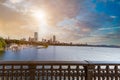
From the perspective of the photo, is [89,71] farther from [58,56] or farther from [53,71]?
[58,56]

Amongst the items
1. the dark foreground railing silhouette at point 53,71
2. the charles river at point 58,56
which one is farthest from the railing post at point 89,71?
the charles river at point 58,56

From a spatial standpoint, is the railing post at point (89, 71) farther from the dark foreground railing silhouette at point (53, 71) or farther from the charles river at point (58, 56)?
the charles river at point (58, 56)

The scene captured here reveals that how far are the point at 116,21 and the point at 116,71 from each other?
542cm

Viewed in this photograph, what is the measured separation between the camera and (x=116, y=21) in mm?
8430

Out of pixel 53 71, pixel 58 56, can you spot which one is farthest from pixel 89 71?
pixel 58 56

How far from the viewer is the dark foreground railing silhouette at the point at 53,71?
10.3 feet

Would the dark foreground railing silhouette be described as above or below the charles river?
above

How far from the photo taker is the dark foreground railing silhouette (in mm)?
3141

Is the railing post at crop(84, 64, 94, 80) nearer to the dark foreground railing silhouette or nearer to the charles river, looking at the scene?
the dark foreground railing silhouette

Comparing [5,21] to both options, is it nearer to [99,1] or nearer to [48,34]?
[48,34]

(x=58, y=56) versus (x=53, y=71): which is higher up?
(x=53, y=71)

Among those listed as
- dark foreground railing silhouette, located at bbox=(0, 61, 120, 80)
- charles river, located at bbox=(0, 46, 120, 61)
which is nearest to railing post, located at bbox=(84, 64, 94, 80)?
dark foreground railing silhouette, located at bbox=(0, 61, 120, 80)

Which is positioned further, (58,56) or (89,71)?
(58,56)

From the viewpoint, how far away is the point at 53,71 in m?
3.27
